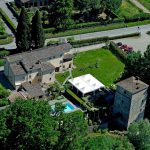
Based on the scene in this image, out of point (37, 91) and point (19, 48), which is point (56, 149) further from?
point (19, 48)

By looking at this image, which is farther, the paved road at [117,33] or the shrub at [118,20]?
the shrub at [118,20]

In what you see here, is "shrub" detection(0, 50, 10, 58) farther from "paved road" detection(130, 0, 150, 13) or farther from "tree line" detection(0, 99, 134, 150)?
"paved road" detection(130, 0, 150, 13)

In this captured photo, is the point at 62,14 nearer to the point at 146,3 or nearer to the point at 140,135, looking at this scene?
the point at 146,3

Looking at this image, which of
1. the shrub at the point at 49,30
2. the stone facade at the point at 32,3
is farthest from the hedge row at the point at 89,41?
the stone facade at the point at 32,3

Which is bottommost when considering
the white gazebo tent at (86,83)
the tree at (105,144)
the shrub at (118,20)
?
the shrub at (118,20)

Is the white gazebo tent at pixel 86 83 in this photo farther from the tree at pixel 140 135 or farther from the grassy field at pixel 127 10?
the grassy field at pixel 127 10

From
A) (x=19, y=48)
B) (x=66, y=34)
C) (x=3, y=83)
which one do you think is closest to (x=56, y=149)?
(x=3, y=83)

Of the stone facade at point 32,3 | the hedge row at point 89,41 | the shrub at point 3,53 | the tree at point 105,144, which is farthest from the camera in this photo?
the stone facade at point 32,3
